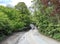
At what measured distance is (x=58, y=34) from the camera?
63.8 feet

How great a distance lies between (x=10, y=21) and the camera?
88.6ft

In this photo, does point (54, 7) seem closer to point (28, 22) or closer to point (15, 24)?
point (15, 24)

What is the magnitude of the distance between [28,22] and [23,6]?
19.3 ft

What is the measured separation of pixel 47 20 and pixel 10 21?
5907 mm

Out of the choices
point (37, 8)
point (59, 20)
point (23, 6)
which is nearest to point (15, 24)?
point (37, 8)

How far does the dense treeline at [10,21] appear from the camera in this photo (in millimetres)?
21583

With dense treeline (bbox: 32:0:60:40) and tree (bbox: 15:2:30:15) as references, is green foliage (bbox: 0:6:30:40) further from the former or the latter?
tree (bbox: 15:2:30:15)

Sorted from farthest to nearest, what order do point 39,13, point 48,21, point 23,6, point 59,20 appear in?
point 23,6 < point 39,13 < point 48,21 < point 59,20

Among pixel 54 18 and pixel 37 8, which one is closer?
pixel 54 18

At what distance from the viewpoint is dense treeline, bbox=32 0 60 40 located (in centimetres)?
2041

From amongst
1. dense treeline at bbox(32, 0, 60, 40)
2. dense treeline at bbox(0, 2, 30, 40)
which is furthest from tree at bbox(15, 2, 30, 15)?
dense treeline at bbox(32, 0, 60, 40)

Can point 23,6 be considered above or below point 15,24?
above

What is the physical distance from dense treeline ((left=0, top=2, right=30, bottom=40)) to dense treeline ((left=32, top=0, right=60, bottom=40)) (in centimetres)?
377

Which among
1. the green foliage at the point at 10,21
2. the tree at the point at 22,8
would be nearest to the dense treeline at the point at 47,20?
the green foliage at the point at 10,21
